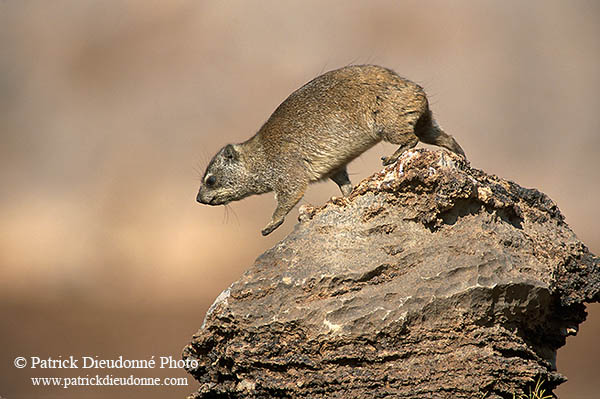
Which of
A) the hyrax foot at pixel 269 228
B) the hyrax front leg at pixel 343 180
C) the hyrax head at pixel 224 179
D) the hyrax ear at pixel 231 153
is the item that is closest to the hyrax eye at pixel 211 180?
the hyrax head at pixel 224 179

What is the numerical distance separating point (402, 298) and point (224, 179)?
2.93 m

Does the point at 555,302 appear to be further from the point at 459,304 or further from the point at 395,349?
the point at 395,349

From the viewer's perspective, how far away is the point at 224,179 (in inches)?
287

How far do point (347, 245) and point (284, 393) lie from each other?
123cm

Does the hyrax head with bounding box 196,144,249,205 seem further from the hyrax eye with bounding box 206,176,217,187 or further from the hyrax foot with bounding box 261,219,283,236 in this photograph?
the hyrax foot with bounding box 261,219,283,236

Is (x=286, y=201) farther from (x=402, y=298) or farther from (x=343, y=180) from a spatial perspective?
(x=402, y=298)

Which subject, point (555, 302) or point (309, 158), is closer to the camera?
point (555, 302)

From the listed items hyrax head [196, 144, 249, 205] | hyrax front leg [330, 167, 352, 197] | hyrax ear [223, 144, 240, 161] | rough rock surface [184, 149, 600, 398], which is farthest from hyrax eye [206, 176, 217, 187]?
rough rock surface [184, 149, 600, 398]

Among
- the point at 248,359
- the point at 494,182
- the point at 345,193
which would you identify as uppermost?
the point at 345,193

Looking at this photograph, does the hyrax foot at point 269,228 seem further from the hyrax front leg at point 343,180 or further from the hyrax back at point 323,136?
the hyrax front leg at point 343,180

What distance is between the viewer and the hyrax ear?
23.7 feet

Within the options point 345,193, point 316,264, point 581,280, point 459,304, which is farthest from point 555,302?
point 345,193

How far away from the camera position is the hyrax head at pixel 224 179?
23.7ft

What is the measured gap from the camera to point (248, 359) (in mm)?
5227
